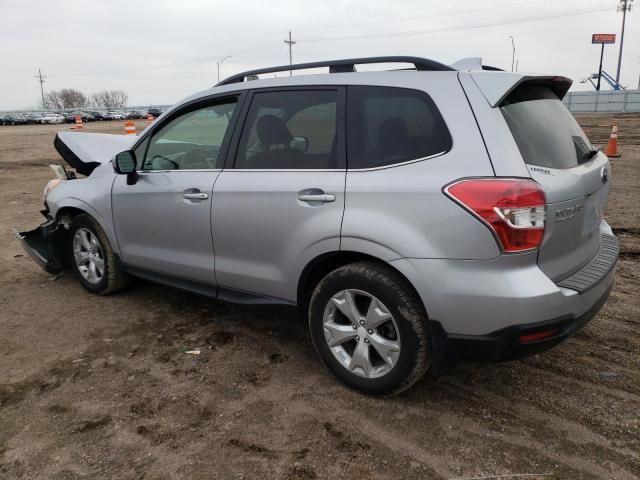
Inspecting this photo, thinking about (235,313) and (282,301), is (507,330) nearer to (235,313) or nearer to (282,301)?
(282,301)

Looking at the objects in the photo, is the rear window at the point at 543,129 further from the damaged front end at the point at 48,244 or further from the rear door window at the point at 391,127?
the damaged front end at the point at 48,244

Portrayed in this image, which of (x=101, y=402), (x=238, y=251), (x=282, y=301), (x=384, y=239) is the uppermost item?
(x=384, y=239)

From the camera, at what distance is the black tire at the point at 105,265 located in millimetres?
4375

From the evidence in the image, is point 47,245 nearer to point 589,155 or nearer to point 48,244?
point 48,244

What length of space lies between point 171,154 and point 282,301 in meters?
1.53

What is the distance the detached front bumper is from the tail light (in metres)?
3.92

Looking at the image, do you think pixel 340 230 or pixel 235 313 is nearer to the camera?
pixel 340 230

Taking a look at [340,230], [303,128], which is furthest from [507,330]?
[303,128]

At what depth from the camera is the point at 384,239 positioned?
2633 mm

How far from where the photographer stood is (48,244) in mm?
4879

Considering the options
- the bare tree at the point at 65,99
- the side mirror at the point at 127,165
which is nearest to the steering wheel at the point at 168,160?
the side mirror at the point at 127,165

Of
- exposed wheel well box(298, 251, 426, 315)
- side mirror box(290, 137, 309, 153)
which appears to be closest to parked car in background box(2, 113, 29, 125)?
side mirror box(290, 137, 309, 153)

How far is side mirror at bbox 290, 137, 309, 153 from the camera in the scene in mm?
3113

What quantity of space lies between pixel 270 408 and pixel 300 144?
1542 mm
